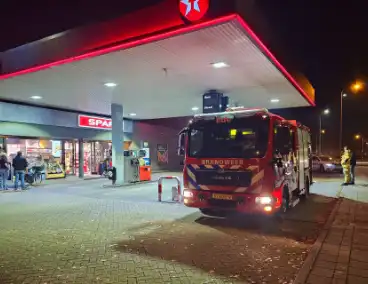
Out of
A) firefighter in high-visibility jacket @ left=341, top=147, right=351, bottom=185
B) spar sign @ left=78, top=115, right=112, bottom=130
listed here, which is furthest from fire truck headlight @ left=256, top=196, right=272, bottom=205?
spar sign @ left=78, top=115, right=112, bottom=130

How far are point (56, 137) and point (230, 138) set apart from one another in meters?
14.8

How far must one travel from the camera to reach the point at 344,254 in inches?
217

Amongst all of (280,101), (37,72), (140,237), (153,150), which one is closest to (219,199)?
(140,237)

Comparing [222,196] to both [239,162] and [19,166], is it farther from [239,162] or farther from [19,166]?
[19,166]

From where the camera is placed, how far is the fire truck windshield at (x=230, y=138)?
24.8ft

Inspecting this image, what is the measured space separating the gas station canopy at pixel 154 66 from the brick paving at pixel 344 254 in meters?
4.79

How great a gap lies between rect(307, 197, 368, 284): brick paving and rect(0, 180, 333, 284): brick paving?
0.35 metres

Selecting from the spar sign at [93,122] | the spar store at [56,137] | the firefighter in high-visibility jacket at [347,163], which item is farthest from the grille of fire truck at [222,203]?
the spar sign at [93,122]

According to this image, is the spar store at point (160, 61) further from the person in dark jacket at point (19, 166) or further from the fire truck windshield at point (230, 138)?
the person in dark jacket at point (19, 166)

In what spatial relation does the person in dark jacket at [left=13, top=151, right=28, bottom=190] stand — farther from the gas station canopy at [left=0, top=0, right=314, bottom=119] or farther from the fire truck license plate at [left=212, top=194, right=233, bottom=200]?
the fire truck license plate at [left=212, top=194, right=233, bottom=200]

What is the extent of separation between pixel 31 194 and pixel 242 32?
438 inches

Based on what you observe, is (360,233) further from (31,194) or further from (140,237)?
(31,194)

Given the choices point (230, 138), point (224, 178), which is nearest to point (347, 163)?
point (230, 138)

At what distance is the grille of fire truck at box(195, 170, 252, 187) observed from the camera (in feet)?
24.2
